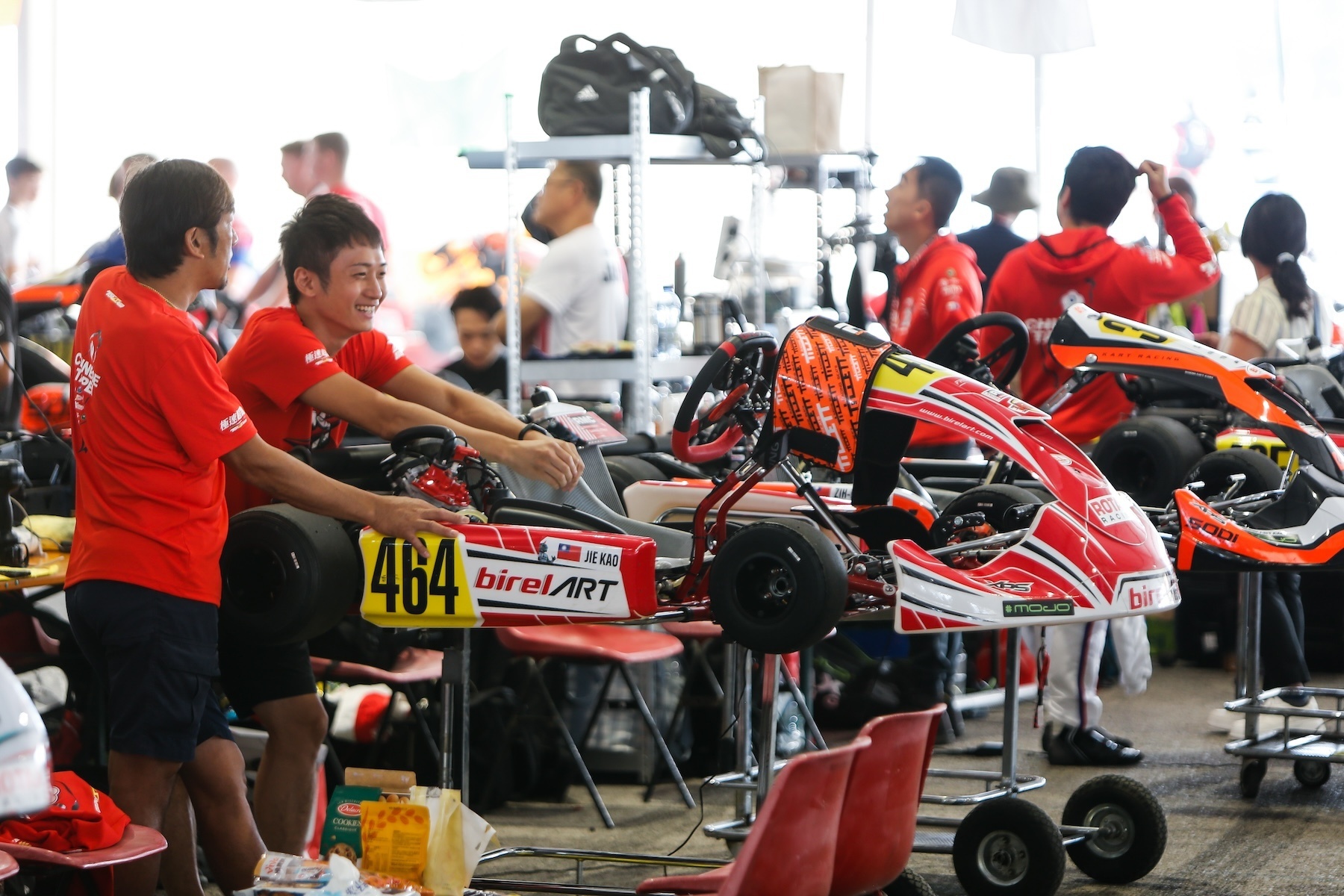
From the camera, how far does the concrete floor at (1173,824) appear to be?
4.28m

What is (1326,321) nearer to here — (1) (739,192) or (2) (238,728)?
(1) (739,192)

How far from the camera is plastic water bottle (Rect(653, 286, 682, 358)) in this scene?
7410 mm

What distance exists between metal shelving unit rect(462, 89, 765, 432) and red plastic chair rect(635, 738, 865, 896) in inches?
140

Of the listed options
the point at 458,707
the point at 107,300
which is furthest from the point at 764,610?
the point at 458,707

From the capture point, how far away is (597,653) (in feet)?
16.2

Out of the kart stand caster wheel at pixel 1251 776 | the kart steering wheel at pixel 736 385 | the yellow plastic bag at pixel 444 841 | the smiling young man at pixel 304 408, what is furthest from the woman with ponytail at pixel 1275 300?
the yellow plastic bag at pixel 444 841

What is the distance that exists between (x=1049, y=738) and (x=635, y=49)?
2.90m

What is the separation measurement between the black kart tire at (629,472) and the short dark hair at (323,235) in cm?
120

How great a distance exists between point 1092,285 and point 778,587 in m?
2.78

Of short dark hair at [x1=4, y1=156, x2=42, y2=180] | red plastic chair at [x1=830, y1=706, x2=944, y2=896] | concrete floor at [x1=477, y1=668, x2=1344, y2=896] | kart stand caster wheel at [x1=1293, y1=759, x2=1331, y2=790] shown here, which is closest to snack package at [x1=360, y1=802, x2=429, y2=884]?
red plastic chair at [x1=830, y1=706, x2=944, y2=896]

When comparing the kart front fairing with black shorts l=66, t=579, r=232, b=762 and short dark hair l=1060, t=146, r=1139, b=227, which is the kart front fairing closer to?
black shorts l=66, t=579, r=232, b=762

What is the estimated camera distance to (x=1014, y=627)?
11.2ft

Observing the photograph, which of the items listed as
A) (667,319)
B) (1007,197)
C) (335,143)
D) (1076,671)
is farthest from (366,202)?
Result: (1007,197)

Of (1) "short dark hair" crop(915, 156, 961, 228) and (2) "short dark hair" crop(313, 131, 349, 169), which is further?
(2) "short dark hair" crop(313, 131, 349, 169)
